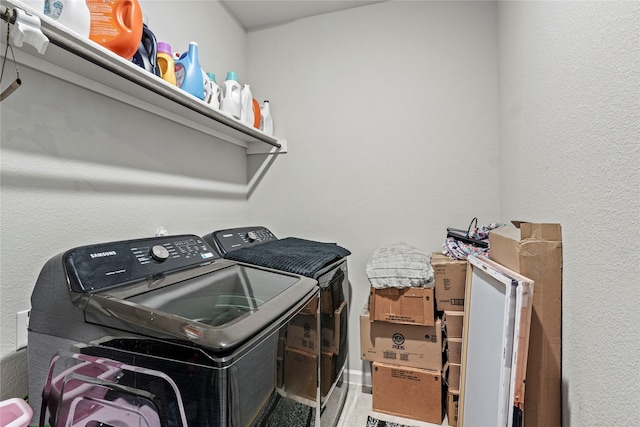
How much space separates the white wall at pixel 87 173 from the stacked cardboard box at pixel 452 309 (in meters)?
1.53

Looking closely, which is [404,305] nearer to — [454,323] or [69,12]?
[454,323]

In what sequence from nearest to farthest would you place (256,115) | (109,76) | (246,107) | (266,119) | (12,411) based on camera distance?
(12,411) → (109,76) → (246,107) → (256,115) → (266,119)

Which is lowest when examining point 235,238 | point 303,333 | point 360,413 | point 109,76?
point 360,413

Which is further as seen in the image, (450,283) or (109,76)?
(450,283)

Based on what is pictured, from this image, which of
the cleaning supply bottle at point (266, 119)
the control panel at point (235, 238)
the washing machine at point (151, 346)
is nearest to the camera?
the washing machine at point (151, 346)

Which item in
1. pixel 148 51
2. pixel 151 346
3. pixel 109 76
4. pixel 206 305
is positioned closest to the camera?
pixel 151 346

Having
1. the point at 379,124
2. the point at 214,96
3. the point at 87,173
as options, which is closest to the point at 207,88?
the point at 214,96

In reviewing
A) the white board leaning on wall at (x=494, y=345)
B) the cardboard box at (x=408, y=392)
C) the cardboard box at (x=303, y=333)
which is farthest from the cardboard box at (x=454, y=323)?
the cardboard box at (x=303, y=333)

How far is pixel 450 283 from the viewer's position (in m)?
1.76

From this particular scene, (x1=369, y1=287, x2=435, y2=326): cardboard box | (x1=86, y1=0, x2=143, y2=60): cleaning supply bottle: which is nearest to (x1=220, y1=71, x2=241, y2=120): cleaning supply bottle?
(x1=86, y1=0, x2=143, y2=60): cleaning supply bottle

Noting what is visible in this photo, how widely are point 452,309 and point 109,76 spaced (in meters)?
2.05

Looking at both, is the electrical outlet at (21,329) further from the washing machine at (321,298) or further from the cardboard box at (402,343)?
the cardboard box at (402,343)

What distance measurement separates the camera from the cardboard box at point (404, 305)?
1.77m

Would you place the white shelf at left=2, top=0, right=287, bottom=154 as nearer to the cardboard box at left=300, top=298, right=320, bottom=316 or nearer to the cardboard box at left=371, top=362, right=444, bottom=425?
the cardboard box at left=300, top=298, right=320, bottom=316
